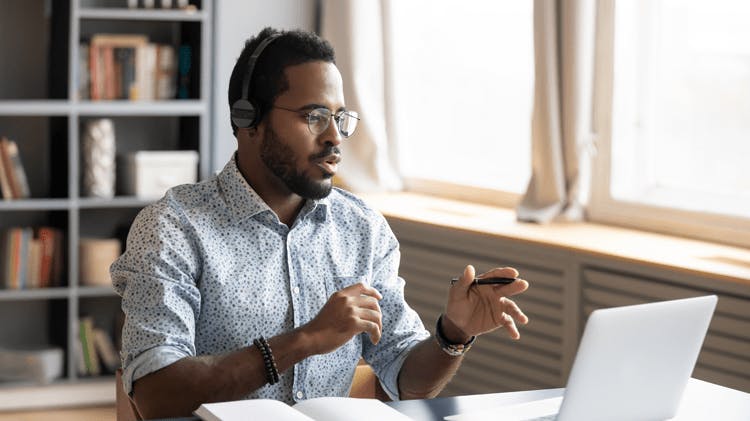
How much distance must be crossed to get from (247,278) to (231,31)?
2.59 m

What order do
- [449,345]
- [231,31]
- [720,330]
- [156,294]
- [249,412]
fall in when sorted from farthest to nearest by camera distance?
[231,31], [720,330], [449,345], [156,294], [249,412]

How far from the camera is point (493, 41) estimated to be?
4.26 metres

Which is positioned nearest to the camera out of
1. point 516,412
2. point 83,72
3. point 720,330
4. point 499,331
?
point 516,412

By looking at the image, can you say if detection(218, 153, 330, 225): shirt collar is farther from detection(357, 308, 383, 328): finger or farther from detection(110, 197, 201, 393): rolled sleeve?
detection(357, 308, 383, 328): finger

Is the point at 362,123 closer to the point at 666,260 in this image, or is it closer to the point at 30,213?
the point at 30,213

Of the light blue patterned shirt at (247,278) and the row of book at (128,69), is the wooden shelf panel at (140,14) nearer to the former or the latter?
the row of book at (128,69)

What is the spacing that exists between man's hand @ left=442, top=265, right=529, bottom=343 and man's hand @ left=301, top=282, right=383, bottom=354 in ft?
0.56

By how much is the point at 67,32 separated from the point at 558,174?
1773 mm

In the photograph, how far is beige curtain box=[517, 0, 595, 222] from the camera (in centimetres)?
370

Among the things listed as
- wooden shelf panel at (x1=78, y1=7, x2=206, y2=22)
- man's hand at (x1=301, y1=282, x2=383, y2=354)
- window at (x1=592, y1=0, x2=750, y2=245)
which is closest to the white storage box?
wooden shelf panel at (x1=78, y1=7, x2=206, y2=22)

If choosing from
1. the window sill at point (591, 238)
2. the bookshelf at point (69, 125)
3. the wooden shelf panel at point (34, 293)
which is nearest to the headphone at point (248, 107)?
the window sill at point (591, 238)

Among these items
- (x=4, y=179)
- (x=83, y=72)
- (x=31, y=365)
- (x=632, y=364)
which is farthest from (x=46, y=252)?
(x=632, y=364)

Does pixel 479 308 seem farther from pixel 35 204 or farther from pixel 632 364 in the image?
pixel 35 204

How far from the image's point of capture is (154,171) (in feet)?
14.1
